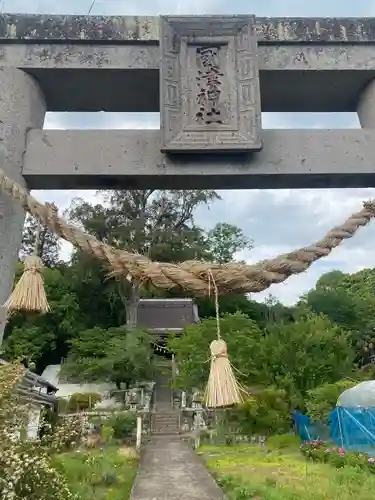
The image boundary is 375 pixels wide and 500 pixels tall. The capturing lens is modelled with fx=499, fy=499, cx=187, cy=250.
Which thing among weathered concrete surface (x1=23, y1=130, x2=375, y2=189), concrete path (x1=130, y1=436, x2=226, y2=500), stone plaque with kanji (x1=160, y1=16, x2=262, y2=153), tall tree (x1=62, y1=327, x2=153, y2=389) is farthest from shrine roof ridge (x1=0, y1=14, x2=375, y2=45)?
tall tree (x1=62, y1=327, x2=153, y2=389)

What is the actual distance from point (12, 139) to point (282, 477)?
7.19 meters

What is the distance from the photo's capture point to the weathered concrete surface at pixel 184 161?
2.48 meters

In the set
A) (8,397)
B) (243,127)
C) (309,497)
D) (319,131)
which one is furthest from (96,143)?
(309,497)

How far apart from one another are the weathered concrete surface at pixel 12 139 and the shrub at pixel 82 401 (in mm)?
15608

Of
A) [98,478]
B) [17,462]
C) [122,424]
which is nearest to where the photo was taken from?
[17,462]

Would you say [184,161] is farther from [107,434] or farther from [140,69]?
[107,434]

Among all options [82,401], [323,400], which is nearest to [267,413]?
[323,400]

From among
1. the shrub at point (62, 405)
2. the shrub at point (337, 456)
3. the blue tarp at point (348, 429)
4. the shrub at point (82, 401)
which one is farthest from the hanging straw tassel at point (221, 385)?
the shrub at point (82, 401)

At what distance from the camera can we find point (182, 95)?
258 cm

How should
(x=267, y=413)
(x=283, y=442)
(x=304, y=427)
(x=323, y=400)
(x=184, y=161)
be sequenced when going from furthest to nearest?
(x=267, y=413) → (x=304, y=427) → (x=323, y=400) → (x=283, y=442) → (x=184, y=161)

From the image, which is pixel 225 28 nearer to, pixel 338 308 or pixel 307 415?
pixel 307 415

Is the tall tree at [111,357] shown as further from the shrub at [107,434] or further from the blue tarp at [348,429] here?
the blue tarp at [348,429]

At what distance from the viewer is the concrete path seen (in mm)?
6605

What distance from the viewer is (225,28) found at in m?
2.62
